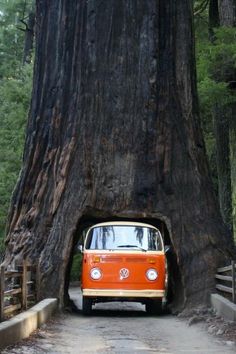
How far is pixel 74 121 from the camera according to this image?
17375mm

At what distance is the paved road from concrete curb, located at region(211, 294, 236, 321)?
0.65m

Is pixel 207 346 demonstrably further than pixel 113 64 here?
No

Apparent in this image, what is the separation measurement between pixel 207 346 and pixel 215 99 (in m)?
11.7

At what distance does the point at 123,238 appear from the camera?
605 inches

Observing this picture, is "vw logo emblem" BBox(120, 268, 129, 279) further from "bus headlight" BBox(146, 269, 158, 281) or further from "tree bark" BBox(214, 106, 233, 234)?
"tree bark" BBox(214, 106, 233, 234)

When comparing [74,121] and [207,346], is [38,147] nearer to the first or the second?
[74,121]

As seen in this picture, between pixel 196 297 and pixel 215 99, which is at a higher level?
pixel 215 99

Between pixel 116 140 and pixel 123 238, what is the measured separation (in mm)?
3095

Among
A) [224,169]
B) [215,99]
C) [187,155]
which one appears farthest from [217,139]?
[187,155]

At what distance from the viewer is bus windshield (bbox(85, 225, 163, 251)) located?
Answer: 603 inches

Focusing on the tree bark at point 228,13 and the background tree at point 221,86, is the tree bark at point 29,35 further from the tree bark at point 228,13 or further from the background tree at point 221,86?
the tree bark at point 228,13

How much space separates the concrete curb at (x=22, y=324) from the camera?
9.12 metres

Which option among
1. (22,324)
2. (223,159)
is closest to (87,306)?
(22,324)

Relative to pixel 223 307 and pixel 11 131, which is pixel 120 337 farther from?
pixel 11 131
